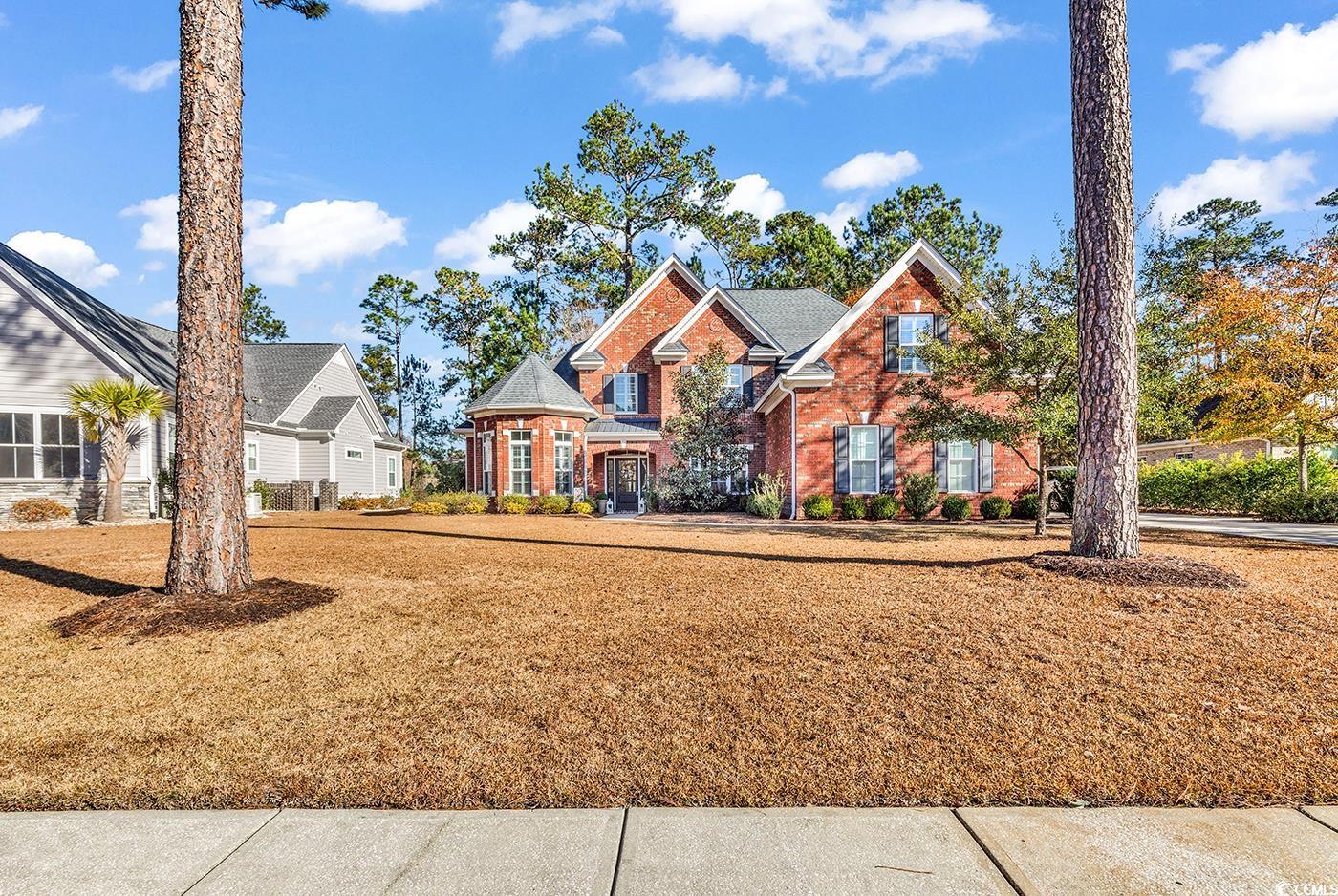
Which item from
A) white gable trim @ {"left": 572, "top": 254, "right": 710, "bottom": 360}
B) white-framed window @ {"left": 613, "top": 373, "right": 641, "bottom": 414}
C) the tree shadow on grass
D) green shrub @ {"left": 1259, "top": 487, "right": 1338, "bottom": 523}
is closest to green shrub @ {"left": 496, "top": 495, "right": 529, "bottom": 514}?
white-framed window @ {"left": 613, "top": 373, "right": 641, "bottom": 414}

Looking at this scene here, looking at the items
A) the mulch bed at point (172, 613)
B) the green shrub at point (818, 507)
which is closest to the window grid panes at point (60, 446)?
the mulch bed at point (172, 613)

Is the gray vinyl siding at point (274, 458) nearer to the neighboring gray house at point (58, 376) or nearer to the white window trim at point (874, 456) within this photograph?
the neighboring gray house at point (58, 376)

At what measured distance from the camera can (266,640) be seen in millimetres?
5441

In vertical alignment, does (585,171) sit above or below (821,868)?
above

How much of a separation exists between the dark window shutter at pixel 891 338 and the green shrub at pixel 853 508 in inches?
152

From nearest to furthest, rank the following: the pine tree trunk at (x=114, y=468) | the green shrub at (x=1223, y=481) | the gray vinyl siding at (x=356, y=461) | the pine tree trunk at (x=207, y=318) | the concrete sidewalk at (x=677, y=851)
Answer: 1. the concrete sidewalk at (x=677, y=851)
2. the pine tree trunk at (x=207, y=318)
3. the pine tree trunk at (x=114, y=468)
4. the green shrub at (x=1223, y=481)
5. the gray vinyl siding at (x=356, y=461)

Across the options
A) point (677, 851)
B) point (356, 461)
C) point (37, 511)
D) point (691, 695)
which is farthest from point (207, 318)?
point (356, 461)

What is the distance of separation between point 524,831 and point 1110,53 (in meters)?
10.1

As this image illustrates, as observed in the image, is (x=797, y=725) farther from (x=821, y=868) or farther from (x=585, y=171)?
(x=585, y=171)

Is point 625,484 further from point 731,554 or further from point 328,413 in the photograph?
point 731,554

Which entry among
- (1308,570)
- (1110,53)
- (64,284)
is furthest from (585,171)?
(1308,570)

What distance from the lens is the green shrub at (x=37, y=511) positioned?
15.8 meters

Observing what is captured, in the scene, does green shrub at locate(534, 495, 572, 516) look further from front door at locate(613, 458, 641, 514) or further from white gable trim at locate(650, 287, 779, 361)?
white gable trim at locate(650, 287, 779, 361)

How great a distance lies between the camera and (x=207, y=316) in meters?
6.30
